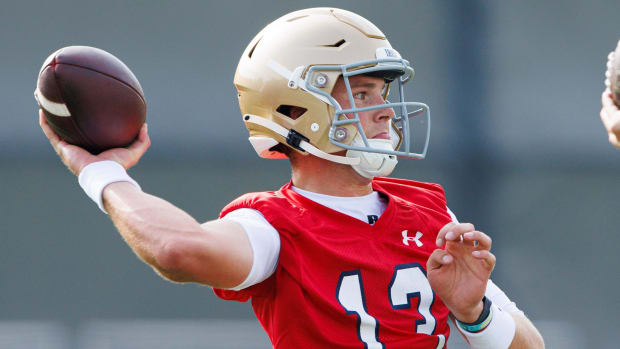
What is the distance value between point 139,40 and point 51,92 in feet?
10.3

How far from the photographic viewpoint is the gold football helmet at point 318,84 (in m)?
2.15

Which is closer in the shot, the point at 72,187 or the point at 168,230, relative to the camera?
the point at 168,230

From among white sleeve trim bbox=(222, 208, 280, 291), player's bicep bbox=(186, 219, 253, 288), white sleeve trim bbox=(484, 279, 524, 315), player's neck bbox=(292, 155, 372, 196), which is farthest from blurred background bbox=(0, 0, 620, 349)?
player's bicep bbox=(186, 219, 253, 288)

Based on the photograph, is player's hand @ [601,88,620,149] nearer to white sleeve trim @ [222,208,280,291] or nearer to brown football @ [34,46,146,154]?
white sleeve trim @ [222,208,280,291]

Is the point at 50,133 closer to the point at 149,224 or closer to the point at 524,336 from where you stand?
the point at 149,224

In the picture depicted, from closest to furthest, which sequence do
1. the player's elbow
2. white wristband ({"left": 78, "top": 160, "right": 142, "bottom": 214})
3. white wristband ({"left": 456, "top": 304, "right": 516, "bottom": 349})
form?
the player's elbow → white wristband ({"left": 78, "top": 160, "right": 142, "bottom": 214}) → white wristband ({"left": 456, "top": 304, "right": 516, "bottom": 349})

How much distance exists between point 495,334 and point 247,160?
299cm

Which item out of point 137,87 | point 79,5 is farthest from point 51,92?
point 79,5

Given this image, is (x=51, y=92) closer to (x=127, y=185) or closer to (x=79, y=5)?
(x=127, y=185)

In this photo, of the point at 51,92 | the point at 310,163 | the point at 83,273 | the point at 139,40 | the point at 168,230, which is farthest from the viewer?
the point at 139,40

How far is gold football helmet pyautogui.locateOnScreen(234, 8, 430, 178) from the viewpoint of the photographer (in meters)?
2.15

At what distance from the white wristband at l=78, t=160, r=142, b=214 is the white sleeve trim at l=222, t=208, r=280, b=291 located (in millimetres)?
272

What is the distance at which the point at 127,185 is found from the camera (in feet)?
5.87

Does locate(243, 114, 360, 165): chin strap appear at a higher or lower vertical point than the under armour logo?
higher
